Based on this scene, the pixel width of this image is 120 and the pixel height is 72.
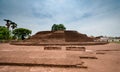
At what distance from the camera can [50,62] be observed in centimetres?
554

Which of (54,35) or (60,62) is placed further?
(54,35)

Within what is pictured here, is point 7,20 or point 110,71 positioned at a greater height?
point 7,20

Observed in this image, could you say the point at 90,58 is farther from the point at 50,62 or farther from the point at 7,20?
the point at 7,20

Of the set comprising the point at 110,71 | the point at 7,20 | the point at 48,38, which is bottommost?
the point at 110,71

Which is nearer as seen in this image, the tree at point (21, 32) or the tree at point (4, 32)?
the tree at point (4, 32)

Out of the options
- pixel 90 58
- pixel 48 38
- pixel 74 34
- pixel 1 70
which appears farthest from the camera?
pixel 74 34

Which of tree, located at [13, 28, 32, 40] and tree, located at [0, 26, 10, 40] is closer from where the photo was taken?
tree, located at [0, 26, 10, 40]

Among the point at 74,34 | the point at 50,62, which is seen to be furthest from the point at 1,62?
the point at 74,34

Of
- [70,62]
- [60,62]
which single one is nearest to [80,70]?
[70,62]

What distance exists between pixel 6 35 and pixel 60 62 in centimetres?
3984

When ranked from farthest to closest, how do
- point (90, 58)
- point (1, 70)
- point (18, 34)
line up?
1. point (18, 34)
2. point (90, 58)
3. point (1, 70)

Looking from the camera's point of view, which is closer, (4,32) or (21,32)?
(4,32)

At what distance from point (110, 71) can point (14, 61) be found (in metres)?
4.84

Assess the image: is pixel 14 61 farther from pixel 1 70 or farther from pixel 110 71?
pixel 110 71
